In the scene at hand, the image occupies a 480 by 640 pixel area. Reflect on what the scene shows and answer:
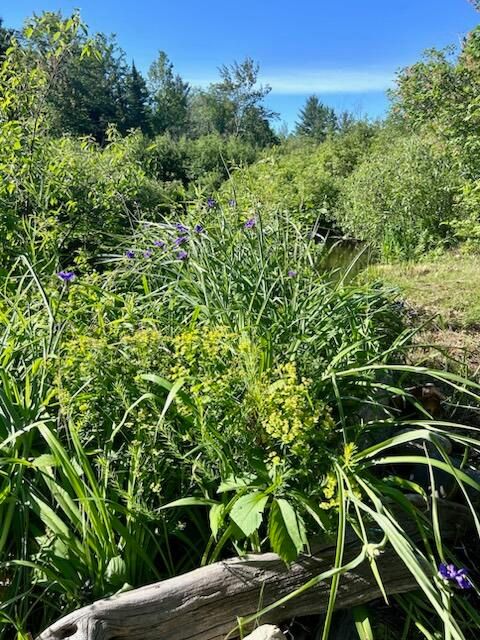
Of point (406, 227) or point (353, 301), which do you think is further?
point (406, 227)

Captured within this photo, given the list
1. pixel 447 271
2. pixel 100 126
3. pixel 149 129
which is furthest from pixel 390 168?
pixel 149 129

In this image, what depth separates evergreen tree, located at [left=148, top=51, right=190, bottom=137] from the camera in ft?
127

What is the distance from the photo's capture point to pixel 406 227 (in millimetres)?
8320

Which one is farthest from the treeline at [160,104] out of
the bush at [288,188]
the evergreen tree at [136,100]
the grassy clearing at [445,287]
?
the grassy clearing at [445,287]

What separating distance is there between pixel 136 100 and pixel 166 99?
165 inches

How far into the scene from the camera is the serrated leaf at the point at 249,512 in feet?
3.48

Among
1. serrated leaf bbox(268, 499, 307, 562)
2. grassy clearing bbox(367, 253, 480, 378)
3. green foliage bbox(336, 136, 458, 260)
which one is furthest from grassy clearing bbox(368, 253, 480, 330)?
serrated leaf bbox(268, 499, 307, 562)

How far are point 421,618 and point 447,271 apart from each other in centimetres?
470

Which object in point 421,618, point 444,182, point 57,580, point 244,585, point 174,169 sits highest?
point 174,169

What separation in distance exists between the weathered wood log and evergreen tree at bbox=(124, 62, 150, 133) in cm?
3647

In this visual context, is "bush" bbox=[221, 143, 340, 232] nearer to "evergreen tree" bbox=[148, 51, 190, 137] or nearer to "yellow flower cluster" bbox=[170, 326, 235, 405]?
"yellow flower cluster" bbox=[170, 326, 235, 405]

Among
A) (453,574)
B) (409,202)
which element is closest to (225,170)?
Result: (409,202)

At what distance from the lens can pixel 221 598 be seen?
1168mm

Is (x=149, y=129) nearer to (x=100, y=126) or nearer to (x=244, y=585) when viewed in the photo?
(x=100, y=126)
